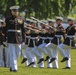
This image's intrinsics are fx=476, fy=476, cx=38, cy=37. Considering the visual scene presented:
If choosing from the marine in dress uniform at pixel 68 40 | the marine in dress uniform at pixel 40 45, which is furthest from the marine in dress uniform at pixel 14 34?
the marine in dress uniform at pixel 40 45

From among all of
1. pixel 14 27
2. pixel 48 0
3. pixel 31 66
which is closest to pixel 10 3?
pixel 48 0

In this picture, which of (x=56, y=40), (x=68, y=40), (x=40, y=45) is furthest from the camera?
(x=40, y=45)

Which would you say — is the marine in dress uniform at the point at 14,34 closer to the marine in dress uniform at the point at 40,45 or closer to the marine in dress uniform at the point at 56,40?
the marine in dress uniform at the point at 56,40

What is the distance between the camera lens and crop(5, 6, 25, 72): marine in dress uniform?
15609mm

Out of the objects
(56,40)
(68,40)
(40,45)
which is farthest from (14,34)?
(40,45)

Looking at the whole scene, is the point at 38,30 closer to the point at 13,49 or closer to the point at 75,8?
the point at 13,49

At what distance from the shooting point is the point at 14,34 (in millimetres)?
15766

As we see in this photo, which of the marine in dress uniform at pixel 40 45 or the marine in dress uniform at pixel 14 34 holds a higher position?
the marine in dress uniform at pixel 14 34

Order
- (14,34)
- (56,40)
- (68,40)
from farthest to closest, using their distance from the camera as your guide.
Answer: (56,40) < (68,40) < (14,34)

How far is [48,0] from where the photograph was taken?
41.6 meters

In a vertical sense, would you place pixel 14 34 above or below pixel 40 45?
above

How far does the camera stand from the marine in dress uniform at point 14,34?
15.6 metres

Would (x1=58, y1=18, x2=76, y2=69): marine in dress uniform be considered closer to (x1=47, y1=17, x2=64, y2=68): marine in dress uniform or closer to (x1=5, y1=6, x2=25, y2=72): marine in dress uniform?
(x1=47, y1=17, x2=64, y2=68): marine in dress uniform

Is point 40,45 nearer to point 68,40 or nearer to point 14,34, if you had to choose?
point 68,40
